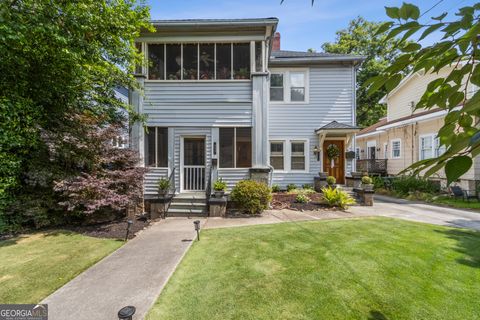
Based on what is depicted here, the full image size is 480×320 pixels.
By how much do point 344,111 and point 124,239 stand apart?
33.6ft

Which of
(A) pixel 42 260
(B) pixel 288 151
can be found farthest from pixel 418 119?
(A) pixel 42 260

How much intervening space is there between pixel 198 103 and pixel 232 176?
3011 millimetres

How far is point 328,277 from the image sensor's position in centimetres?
381

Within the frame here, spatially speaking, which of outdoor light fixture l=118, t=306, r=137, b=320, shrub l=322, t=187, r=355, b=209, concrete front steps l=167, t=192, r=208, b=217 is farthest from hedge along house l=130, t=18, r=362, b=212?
outdoor light fixture l=118, t=306, r=137, b=320

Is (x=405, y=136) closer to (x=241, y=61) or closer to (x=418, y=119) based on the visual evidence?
(x=418, y=119)

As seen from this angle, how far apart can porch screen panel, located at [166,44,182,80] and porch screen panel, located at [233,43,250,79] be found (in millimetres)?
2081

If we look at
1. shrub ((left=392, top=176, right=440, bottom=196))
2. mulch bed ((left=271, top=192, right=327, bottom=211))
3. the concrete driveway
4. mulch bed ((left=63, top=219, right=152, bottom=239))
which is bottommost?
mulch bed ((left=63, top=219, right=152, bottom=239))

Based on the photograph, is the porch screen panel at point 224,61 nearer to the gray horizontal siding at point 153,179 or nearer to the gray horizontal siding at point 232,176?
the gray horizontal siding at point 232,176

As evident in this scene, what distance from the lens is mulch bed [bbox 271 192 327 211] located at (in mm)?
8836

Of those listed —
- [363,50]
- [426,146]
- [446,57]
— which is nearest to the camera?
[446,57]

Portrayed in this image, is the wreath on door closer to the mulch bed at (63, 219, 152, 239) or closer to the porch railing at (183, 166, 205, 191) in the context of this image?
the porch railing at (183, 166, 205, 191)

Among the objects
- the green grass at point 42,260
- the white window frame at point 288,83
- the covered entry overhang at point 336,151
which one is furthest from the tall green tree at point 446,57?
the white window frame at point 288,83

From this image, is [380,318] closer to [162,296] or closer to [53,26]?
[162,296]

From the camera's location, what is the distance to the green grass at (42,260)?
11.7 ft
